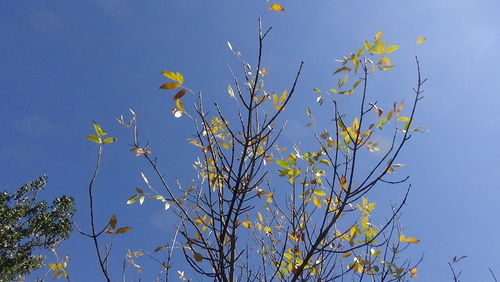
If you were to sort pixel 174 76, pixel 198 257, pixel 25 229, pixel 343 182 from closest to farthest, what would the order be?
pixel 174 76 < pixel 198 257 < pixel 343 182 < pixel 25 229

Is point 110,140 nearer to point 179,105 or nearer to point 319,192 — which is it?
point 179,105

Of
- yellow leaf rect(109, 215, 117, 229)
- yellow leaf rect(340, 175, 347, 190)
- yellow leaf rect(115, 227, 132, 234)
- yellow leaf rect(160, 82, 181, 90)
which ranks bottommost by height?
yellow leaf rect(115, 227, 132, 234)

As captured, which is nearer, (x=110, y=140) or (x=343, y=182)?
(x=110, y=140)

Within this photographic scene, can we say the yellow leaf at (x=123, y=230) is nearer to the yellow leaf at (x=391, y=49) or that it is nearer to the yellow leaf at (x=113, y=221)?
the yellow leaf at (x=113, y=221)

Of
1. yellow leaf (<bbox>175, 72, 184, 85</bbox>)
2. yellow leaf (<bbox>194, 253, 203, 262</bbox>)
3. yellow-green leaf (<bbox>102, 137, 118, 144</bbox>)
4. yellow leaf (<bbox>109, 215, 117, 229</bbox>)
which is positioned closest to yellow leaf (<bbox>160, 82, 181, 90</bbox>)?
yellow leaf (<bbox>175, 72, 184, 85</bbox>)

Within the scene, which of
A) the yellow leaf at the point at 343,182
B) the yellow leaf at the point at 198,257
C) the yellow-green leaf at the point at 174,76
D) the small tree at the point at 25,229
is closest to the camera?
the yellow-green leaf at the point at 174,76

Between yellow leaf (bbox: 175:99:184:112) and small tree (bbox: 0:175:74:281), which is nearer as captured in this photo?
yellow leaf (bbox: 175:99:184:112)

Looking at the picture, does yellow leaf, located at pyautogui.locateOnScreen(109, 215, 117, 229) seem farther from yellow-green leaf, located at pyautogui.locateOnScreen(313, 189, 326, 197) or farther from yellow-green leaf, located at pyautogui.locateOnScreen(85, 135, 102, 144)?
yellow-green leaf, located at pyautogui.locateOnScreen(313, 189, 326, 197)

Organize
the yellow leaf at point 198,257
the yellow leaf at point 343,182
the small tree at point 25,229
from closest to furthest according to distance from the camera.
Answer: the yellow leaf at point 198,257 < the yellow leaf at point 343,182 < the small tree at point 25,229

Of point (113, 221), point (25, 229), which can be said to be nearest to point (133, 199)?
point (113, 221)

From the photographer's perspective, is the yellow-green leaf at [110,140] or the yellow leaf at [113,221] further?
the yellow leaf at [113,221]

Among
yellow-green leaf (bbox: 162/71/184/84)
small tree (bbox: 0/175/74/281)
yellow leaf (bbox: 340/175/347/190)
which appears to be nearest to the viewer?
yellow-green leaf (bbox: 162/71/184/84)

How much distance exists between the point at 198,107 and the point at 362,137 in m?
0.96

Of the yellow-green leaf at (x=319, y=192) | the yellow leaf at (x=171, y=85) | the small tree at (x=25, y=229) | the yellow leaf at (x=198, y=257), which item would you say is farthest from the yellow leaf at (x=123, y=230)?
the small tree at (x=25, y=229)
